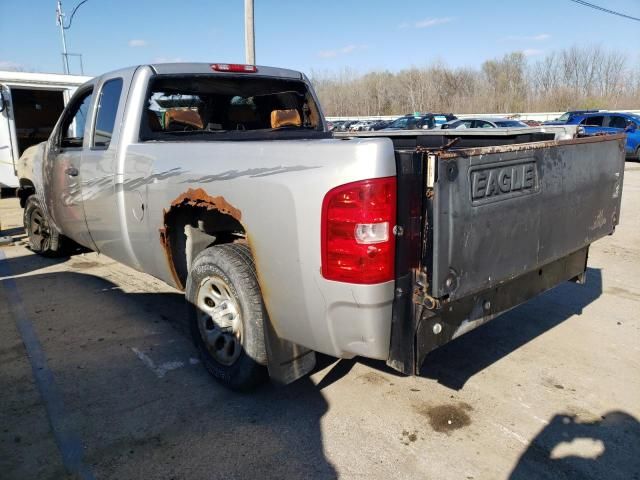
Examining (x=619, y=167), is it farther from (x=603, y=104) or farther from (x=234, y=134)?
(x=603, y=104)

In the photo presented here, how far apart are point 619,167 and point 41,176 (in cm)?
567

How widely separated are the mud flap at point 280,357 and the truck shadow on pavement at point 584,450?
1.27 metres

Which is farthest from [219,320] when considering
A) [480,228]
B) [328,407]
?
[480,228]

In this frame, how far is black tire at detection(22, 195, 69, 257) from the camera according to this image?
6.52 metres

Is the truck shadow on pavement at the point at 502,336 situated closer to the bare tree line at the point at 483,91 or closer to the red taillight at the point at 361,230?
the red taillight at the point at 361,230

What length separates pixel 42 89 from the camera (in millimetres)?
11312

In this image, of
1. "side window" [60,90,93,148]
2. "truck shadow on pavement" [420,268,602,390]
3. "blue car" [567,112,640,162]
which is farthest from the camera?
"blue car" [567,112,640,162]

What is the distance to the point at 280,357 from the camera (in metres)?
2.96

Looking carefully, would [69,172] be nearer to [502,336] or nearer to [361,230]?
[361,230]

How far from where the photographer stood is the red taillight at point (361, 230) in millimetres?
2344

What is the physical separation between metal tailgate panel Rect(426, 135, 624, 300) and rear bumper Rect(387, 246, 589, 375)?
124 millimetres

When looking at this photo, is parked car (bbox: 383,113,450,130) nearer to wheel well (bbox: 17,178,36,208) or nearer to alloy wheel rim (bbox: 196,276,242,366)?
wheel well (bbox: 17,178,36,208)

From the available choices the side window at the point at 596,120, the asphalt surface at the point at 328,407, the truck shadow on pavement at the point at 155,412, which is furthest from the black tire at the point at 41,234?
the side window at the point at 596,120

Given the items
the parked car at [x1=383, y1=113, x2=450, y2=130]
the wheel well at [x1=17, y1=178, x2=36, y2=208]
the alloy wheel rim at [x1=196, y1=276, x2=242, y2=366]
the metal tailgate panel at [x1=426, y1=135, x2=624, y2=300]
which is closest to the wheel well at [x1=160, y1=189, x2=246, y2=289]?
the alloy wheel rim at [x1=196, y1=276, x2=242, y2=366]
